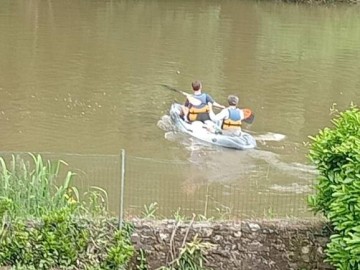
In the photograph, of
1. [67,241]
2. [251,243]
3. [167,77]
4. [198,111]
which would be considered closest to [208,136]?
[198,111]

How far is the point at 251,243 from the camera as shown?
567 centimetres

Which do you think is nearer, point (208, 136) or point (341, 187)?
point (341, 187)

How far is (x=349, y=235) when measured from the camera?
481cm

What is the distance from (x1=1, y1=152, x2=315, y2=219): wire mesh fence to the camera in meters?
6.58

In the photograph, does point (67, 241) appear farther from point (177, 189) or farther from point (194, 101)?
point (194, 101)

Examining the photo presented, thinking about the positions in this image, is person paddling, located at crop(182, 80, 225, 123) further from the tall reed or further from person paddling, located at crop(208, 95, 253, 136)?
the tall reed

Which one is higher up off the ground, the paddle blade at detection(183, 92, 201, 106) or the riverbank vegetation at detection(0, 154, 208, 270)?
the riverbank vegetation at detection(0, 154, 208, 270)

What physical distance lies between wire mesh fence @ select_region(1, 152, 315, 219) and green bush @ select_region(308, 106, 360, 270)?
2.63 feet

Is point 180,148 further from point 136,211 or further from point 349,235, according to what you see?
point 349,235

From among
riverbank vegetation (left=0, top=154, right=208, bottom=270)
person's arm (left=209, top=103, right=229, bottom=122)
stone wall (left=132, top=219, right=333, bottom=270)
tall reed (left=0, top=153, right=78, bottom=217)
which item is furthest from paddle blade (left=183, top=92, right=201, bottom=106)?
stone wall (left=132, top=219, right=333, bottom=270)

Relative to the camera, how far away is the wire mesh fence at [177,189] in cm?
658

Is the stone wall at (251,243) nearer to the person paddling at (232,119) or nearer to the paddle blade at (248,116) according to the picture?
the person paddling at (232,119)

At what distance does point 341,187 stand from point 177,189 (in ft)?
12.6

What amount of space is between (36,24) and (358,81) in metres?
11.4
